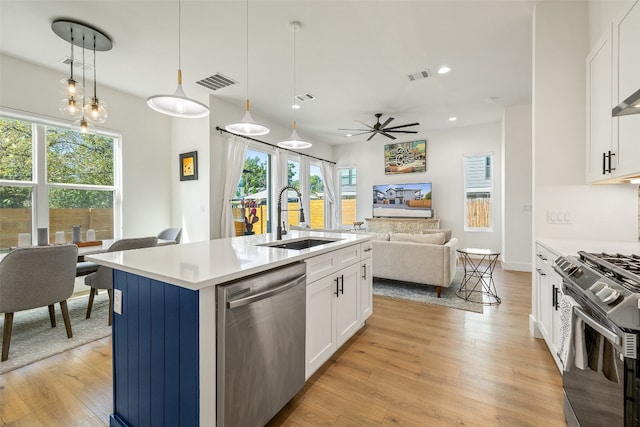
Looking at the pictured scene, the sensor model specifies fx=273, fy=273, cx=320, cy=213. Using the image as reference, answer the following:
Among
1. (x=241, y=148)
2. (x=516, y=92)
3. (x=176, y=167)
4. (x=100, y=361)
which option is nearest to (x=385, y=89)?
(x=516, y=92)

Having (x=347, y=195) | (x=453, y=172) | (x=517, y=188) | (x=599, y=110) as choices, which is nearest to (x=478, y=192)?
(x=453, y=172)

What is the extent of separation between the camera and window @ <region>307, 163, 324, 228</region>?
7.63 m

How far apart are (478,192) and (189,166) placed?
20.8 feet

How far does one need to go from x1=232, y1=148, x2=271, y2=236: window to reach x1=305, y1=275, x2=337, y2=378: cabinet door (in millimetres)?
3522

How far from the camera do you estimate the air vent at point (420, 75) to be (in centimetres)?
386

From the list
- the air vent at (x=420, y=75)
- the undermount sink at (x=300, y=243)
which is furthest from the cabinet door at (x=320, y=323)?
the air vent at (x=420, y=75)

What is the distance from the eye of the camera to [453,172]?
6809mm

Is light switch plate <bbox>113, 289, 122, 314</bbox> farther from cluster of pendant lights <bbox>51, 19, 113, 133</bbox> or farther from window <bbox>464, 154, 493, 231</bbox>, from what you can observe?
window <bbox>464, 154, 493, 231</bbox>

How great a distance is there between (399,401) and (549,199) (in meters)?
2.25

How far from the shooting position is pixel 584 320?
48.1 inches

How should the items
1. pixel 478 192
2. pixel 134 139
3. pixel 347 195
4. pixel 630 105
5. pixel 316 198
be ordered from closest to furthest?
pixel 630 105 < pixel 134 139 < pixel 478 192 < pixel 316 198 < pixel 347 195

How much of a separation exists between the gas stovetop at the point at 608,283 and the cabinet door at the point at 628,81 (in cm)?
67

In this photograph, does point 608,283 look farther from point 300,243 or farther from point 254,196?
point 254,196

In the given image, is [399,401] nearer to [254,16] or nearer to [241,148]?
[254,16]
